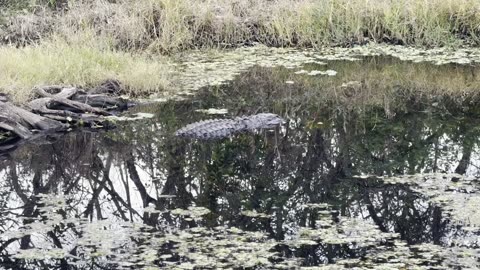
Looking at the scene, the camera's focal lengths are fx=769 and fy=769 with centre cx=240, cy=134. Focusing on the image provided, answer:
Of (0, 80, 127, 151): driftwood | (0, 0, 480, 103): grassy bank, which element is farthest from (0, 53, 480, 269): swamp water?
(0, 0, 480, 103): grassy bank

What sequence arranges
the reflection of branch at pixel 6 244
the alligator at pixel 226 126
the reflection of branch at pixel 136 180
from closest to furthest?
the reflection of branch at pixel 6 244 < the reflection of branch at pixel 136 180 < the alligator at pixel 226 126

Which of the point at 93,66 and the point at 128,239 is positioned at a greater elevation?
the point at 93,66

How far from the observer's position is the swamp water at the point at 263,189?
4.79 meters

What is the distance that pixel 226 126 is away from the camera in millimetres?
7477

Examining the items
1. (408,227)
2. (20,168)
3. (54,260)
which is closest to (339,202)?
(408,227)

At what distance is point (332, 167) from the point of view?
672 centimetres

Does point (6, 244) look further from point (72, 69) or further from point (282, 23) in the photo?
point (282, 23)

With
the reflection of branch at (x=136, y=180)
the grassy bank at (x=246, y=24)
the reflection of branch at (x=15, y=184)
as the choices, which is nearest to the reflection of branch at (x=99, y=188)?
the reflection of branch at (x=136, y=180)

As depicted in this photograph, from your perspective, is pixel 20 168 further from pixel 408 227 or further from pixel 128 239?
pixel 408 227

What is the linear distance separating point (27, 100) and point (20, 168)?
1.55 meters

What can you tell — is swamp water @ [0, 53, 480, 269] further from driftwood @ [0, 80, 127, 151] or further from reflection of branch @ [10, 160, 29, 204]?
A: driftwood @ [0, 80, 127, 151]

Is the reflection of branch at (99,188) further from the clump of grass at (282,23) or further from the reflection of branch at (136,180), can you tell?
the clump of grass at (282,23)

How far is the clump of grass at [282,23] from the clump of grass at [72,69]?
1.92 m

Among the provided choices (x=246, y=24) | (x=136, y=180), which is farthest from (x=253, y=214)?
(x=246, y=24)
